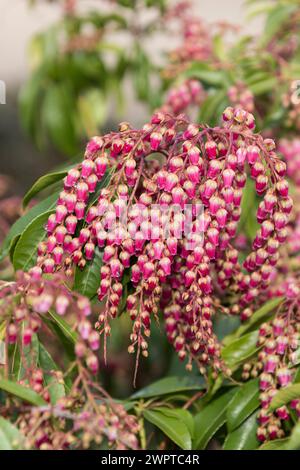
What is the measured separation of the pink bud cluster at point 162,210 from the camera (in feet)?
4.86

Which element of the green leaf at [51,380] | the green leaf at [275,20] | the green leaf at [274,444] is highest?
the green leaf at [275,20]

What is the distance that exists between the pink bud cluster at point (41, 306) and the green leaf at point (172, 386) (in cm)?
46

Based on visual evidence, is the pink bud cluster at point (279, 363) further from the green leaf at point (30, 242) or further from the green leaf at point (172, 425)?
the green leaf at point (30, 242)

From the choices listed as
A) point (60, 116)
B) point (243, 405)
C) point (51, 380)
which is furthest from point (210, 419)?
point (60, 116)

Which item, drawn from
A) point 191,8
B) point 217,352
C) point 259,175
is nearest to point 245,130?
point 259,175

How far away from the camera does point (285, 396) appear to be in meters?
1.55

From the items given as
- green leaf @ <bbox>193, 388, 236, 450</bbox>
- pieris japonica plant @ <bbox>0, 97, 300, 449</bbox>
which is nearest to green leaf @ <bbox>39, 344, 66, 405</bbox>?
pieris japonica plant @ <bbox>0, 97, 300, 449</bbox>

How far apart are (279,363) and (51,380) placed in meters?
0.45

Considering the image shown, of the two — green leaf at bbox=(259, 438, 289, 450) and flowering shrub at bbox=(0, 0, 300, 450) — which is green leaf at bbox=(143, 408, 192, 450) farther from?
green leaf at bbox=(259, 438, 289, 450)

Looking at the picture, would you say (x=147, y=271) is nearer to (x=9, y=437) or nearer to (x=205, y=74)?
(x=9, y=437)

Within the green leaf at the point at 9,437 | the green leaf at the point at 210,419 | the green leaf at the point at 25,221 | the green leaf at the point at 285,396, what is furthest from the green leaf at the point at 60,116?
the green leaf at the point at 9,437

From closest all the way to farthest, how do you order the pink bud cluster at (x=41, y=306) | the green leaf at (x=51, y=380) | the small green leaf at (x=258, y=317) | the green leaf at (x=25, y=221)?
the pink bud cluster at (x=41, y=306), the green leaf at (x=51, y=380), the green leaf at (x=25, y=221), the small green leaf at (x=258, y=317)

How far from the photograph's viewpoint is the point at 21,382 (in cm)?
148
